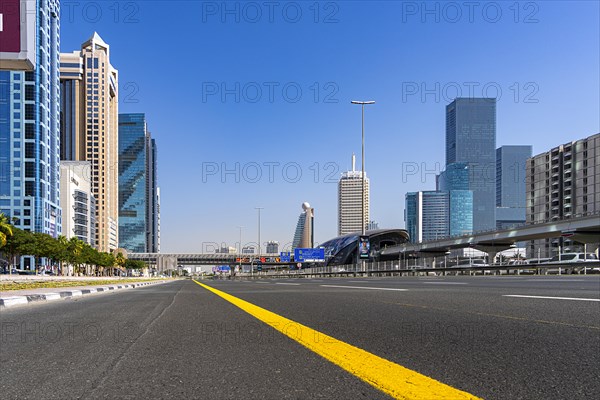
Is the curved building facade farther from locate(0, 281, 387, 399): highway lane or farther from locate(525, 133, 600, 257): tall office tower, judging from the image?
locate(0, 281, 387, 399): highway lane

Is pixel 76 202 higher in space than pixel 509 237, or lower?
higher

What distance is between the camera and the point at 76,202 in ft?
520

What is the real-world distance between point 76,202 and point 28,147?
3734 cm

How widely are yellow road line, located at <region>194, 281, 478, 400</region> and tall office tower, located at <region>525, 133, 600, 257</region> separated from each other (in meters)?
137

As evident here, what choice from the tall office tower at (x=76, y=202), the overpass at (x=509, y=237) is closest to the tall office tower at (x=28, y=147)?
the tall office tower at (x=76, y=202)

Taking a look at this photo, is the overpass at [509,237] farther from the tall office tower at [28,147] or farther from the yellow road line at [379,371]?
the tall office tower at [28,147]

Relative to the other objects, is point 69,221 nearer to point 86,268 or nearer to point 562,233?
point 86,268

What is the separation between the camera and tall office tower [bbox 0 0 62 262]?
398 feet

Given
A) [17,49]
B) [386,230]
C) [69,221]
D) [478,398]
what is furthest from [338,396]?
[69,221]

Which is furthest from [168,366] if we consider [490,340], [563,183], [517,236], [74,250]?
[563,183]

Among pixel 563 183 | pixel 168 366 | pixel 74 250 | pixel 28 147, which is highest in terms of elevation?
pixel 28 147

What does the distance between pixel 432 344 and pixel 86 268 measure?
161 m

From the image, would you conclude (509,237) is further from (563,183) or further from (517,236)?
(563,183)

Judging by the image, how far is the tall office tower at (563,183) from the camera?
440 ft
